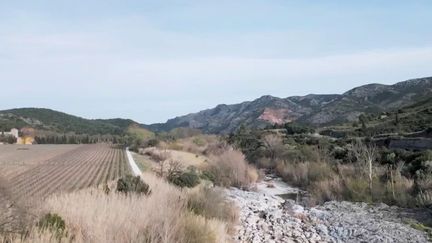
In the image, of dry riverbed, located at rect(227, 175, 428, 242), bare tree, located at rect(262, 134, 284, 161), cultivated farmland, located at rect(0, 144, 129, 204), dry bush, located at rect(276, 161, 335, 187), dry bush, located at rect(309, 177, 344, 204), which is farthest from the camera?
bare tree, located at rect(262, 134, 284, 161)

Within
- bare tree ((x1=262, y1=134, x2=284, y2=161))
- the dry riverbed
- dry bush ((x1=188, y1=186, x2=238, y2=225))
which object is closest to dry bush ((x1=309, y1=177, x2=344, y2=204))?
the dry riverbed

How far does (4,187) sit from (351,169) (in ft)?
86.8

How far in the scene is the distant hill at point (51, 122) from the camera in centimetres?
15288

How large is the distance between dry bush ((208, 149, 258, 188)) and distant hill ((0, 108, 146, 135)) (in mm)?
106559

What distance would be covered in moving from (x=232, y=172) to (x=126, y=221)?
1099 inches

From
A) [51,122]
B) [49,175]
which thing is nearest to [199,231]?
[49,175]

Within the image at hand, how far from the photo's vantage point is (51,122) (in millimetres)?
167875

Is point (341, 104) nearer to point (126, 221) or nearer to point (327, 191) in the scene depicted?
point (327, 191)

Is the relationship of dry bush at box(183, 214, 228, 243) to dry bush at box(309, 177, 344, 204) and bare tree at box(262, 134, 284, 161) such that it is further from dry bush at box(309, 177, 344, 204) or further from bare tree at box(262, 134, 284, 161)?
bare tree at box(262, 134, 284, 161)

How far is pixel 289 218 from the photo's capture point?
2117 cm

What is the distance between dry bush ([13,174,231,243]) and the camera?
8.66 metres

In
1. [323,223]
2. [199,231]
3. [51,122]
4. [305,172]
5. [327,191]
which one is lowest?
[323,223]

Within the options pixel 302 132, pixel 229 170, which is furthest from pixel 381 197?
pixel 302 132

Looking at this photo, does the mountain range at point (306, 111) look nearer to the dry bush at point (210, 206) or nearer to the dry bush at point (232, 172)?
the dry bush at point (232, 172)
